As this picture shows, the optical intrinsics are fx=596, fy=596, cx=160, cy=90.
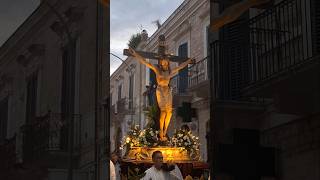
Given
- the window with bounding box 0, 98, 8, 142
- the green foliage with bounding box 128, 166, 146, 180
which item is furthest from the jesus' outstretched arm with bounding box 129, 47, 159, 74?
the green foliage with bounding box 128, 166, 146, 180

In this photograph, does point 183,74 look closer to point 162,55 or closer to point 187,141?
point 162,55

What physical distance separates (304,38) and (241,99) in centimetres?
14

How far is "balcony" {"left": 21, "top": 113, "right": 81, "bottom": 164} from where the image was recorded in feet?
2.42

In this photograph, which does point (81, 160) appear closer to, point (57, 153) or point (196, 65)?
point (57, 153)

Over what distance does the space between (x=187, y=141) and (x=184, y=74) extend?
0.69ft

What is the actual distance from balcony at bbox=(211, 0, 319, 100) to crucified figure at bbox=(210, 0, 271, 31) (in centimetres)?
2

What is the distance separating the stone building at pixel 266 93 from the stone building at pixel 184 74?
32 mm

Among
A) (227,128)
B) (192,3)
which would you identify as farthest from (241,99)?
(192,3)

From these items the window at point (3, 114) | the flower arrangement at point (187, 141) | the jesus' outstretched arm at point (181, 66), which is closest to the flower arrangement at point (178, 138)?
the flower arrangement at point (187, 141)

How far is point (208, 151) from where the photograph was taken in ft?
3.07

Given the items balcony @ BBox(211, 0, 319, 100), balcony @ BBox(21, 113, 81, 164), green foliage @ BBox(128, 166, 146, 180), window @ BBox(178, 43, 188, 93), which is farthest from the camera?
green foliage @ BBox(128, 166, 146, 180)

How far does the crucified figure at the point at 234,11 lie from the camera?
36.0 inches

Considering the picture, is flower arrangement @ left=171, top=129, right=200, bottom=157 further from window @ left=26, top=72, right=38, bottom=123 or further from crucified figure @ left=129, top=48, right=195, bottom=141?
window @ left=26, top=72, right=38, bottom=123

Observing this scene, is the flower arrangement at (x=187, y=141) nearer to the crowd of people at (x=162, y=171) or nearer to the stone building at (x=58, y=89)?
the crowd of people at (x=162, y=171)
